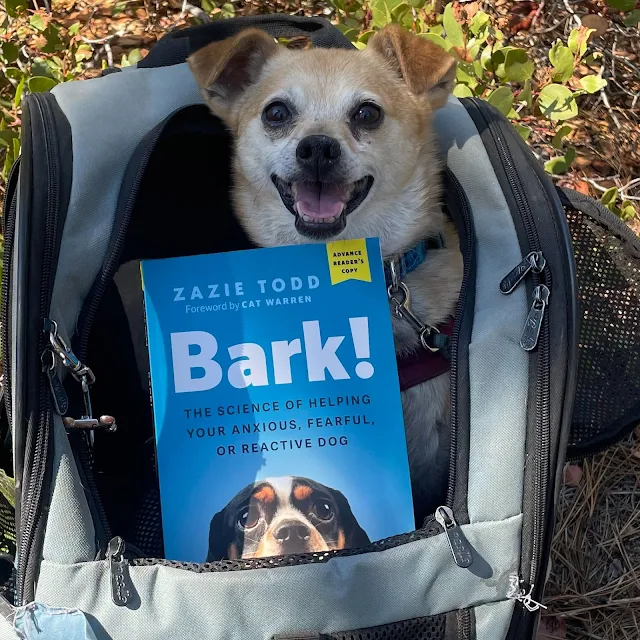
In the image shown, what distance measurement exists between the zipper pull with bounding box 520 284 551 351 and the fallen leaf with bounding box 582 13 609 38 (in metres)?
1.48

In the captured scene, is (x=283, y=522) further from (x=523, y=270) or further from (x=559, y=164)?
(x=559, y=164)

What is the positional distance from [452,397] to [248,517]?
0.47 m

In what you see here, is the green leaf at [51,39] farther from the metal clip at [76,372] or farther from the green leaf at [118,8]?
the metal clip at [76,372]

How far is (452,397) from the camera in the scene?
1409 mm

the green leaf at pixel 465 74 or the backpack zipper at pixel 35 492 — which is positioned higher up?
the green leaf at pixel 465 74

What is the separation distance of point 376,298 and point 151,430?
63cm

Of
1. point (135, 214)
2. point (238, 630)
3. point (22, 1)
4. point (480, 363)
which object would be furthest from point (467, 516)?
point (22, 1)

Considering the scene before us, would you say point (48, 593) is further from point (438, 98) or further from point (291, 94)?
point (438, 98)

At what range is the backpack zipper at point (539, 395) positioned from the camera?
4.24 ft

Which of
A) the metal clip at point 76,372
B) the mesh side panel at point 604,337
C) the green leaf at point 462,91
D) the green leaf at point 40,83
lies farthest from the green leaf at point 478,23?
the metal clip at point 76,372

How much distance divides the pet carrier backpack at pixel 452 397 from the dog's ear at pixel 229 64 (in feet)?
0.21

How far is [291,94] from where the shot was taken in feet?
5.51

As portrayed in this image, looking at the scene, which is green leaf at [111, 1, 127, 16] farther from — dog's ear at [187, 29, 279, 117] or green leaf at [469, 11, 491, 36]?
green leaf at [469, 11, 491, 36]

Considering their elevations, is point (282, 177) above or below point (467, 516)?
above
